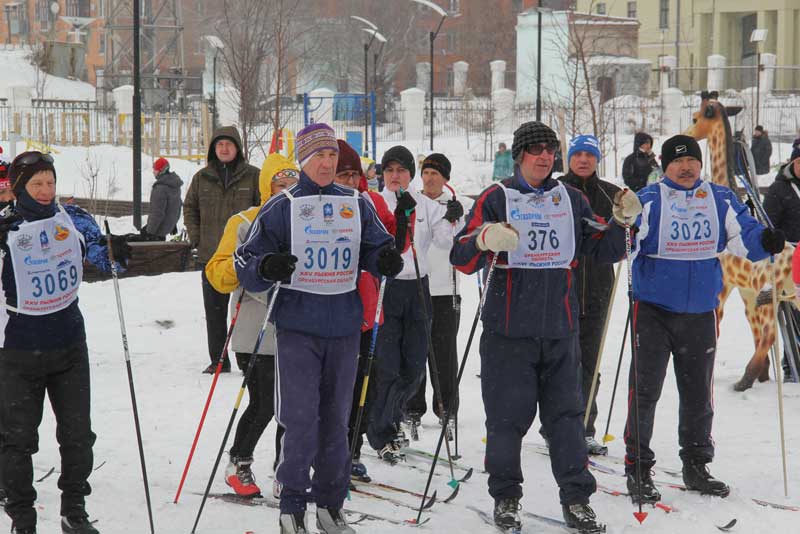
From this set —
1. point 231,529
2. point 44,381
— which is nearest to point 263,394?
point 231,529

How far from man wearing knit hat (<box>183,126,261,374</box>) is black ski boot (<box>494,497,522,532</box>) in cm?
443

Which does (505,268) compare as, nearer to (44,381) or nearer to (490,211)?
(490,211)

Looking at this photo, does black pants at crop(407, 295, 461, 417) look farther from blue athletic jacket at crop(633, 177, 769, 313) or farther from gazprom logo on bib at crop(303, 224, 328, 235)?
gazprom logo on bib at crop(303, 224, 328, 235)

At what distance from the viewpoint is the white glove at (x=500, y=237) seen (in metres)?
5.26

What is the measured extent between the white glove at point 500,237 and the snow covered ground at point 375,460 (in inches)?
57.1

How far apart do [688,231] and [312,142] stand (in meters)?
2.15

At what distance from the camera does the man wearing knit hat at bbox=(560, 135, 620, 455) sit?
7031mm

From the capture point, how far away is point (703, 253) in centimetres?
616

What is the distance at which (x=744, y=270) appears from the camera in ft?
30.6

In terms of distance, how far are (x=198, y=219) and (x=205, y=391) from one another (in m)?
1.57

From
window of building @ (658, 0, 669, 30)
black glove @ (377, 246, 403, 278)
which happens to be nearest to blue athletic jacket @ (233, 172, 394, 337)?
black glove @ (377, 246, 403, 278)

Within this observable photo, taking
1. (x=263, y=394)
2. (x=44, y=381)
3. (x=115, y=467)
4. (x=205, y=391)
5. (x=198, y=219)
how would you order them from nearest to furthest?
(x=44, y=381) → (x=263, y=394) → (x=115, y=467) → (x=205, y=391) → (x=198, y=219)

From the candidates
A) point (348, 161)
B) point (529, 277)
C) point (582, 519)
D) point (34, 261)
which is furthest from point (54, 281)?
point (582, 519)

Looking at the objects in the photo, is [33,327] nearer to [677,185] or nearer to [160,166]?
[677,185]
